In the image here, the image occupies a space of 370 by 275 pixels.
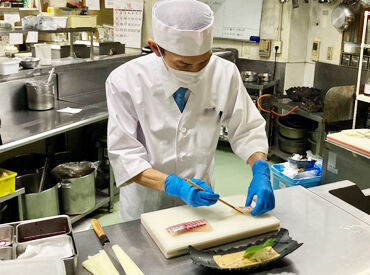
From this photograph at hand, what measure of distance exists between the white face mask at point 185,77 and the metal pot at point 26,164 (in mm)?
1939

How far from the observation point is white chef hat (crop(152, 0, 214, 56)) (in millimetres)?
1414

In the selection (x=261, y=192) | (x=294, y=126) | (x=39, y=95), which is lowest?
(x=294, y=126)

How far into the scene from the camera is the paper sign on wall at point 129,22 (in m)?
5.72

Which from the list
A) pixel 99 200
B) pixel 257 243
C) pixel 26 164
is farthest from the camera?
pixel 99 200

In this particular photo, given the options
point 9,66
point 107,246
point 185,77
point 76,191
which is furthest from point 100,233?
point 9,66

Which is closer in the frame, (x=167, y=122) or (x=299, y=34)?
(x=167, y=122)

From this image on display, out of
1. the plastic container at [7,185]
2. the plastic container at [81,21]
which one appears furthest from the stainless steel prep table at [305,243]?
the plastic container at [81,21]

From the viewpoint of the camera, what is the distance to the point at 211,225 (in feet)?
4.35

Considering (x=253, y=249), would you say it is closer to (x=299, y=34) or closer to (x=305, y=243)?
(x=305, y=243)

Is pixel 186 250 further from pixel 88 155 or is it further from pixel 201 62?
pixel 88 155

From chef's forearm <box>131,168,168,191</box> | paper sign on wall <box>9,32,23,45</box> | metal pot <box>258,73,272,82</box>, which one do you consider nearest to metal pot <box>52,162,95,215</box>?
paper sign on wall <box>9,32,23,45</box>

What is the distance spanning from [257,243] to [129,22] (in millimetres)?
5117

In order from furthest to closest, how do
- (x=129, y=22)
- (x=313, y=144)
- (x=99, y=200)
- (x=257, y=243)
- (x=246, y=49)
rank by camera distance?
(x=129, y=22)
(x=246, y=49)
(x=313, y=144)
(x=99, y=200)
(x=257, y=243)

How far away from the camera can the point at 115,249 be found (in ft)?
4.00
